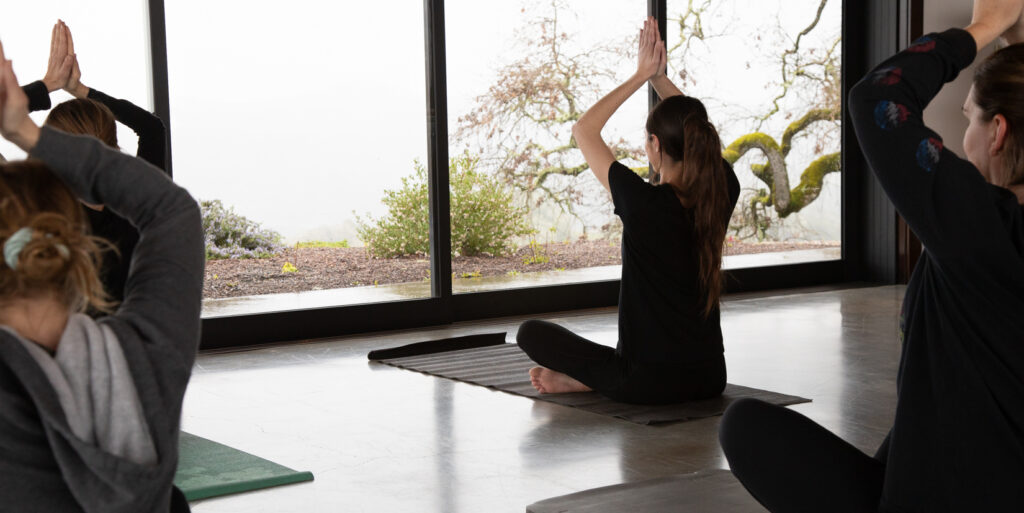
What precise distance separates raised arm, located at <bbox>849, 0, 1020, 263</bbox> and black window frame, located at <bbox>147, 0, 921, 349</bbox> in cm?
347

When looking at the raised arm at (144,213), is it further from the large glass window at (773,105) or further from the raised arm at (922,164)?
the large glass window at (773,105)

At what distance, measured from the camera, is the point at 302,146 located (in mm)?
4719

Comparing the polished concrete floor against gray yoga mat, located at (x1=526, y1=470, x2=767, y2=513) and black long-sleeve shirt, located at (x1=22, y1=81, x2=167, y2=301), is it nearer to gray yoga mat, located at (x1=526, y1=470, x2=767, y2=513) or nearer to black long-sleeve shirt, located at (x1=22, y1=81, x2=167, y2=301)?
gray yoga mat, located at (x1=526, y1=470, x2=767, y2=513)

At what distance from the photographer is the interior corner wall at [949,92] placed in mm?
6223

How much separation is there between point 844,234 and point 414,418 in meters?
4.14

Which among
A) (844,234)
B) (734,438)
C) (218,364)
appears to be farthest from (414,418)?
(844,234)

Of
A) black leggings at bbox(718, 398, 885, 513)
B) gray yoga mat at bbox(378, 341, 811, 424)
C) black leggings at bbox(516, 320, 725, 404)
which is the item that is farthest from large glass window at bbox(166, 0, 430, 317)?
black leggings at bbox(718, 398, 885, 513)

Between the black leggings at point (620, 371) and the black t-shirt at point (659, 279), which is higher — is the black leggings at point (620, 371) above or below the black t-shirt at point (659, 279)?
below

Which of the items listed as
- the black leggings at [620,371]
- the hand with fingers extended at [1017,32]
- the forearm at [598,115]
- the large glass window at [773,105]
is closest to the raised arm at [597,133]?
the forearm at [598,115]

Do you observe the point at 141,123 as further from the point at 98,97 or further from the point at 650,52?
the point at 650,52

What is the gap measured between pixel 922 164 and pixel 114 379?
36.5 inches

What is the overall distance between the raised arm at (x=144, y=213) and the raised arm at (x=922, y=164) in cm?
80

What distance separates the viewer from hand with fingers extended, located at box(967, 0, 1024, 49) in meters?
1.34

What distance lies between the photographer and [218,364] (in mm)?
4109
